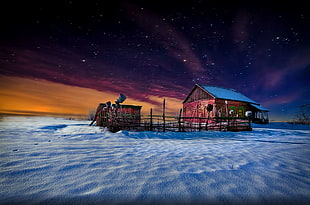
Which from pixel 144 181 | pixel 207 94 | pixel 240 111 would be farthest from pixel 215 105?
pixel 144 181

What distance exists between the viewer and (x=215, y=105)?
1802 cm

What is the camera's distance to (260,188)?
1.86 m

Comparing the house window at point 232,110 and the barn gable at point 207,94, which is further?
the barn gable at point 207,94

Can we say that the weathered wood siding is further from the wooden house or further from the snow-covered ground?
the snow-covered ground

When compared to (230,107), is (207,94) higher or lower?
higher

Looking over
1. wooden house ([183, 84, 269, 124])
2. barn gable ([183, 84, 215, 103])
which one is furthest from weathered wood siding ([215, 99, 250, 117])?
barn gable ([183, 84, 215, 103])

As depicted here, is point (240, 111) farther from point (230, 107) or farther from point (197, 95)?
point (197, 95)

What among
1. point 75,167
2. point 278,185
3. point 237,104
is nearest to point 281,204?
point 278,185

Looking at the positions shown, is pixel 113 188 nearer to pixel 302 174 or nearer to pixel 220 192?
pixel 220 192

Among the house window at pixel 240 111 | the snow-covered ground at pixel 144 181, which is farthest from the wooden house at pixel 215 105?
the snow-covered ground at pixel 144 181

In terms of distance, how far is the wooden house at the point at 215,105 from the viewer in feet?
60.0

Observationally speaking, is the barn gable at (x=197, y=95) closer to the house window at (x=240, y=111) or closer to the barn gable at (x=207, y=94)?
the barn gable at (x=207, y=94)

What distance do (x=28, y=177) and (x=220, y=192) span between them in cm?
292

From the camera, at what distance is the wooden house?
18.3 m
